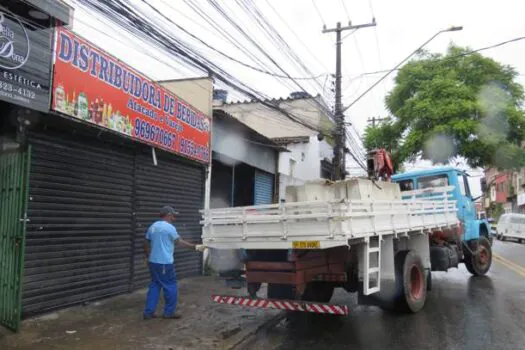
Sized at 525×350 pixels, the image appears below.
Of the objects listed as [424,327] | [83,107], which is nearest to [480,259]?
[424,327]

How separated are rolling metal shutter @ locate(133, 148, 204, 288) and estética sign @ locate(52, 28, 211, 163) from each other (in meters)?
0.39

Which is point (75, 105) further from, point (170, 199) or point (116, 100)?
point (170, 199)

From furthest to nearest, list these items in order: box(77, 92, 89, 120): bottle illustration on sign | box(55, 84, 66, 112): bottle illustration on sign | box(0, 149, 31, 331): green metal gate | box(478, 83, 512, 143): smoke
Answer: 1. box(478, 83, 512, 143): smoke
2. box(77, 92, 89, 120): bottle illustration on sign
3. box(55, 84, 66, 112): bottle illustration on sign
4. box(0, 149, 31, 331): green metal gate

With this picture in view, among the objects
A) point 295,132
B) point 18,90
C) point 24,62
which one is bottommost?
point 18,90

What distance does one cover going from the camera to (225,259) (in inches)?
257

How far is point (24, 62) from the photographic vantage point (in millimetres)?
5676

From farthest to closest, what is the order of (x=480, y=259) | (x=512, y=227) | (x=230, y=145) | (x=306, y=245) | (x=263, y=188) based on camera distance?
(x=512, y=227)
(x=263, y=188)
(x=230, y=145)
(x=480, y=259)
(x=306, y=245)

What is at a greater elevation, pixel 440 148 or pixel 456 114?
pixel 456 114

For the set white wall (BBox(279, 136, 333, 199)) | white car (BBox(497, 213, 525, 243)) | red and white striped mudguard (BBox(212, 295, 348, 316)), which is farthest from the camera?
white car (BBox(497, 213, 525, 243))

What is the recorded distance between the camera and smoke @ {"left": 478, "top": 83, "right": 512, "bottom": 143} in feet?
67.9

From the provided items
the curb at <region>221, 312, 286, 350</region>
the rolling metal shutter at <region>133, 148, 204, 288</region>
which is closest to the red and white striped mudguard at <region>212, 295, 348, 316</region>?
the curb at <region>221, 312, 286, 350</region>

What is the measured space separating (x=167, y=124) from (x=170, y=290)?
384cm

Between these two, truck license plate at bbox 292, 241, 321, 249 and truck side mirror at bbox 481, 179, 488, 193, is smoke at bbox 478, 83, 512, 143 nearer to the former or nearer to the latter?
truck side mirror at bbox 481, 179, 488, 193

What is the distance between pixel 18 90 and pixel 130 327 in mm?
3326
